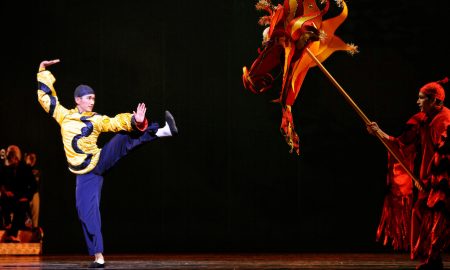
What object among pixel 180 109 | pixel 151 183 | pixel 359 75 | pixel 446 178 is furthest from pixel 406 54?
pixel 446 178

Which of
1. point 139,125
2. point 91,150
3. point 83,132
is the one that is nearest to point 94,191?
point 91,150

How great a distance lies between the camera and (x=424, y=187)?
5.29 metres

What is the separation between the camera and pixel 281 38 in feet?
18.3

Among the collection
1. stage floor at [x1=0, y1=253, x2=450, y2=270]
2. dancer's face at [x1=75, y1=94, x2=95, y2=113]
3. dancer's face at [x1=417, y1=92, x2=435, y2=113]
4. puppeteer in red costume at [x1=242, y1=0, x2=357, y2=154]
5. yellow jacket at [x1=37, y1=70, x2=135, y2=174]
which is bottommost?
stage floor at [x1=0, y1=253, x2=450, y2=270]

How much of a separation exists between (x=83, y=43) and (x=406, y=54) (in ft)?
9.96

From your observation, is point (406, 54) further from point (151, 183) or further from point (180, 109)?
point (151, 183)

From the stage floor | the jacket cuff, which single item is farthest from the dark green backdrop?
the jacket cuff

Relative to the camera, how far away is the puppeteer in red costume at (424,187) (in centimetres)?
518

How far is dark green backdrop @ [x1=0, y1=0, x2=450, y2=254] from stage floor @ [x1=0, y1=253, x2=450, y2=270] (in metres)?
0.51

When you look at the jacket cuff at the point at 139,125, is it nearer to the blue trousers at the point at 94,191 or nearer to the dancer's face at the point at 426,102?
the blue trousers at the point at 94,191

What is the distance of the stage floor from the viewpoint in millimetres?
6016

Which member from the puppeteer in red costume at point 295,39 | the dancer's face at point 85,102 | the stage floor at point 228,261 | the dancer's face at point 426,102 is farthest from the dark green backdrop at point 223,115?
the dancer's face at point 426,102

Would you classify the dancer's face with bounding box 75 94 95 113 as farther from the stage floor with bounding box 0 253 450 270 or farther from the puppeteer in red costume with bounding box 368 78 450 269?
the puppeteer in red costume with bounding box 368 78 450 269

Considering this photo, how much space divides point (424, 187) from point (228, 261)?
1.96 metres
